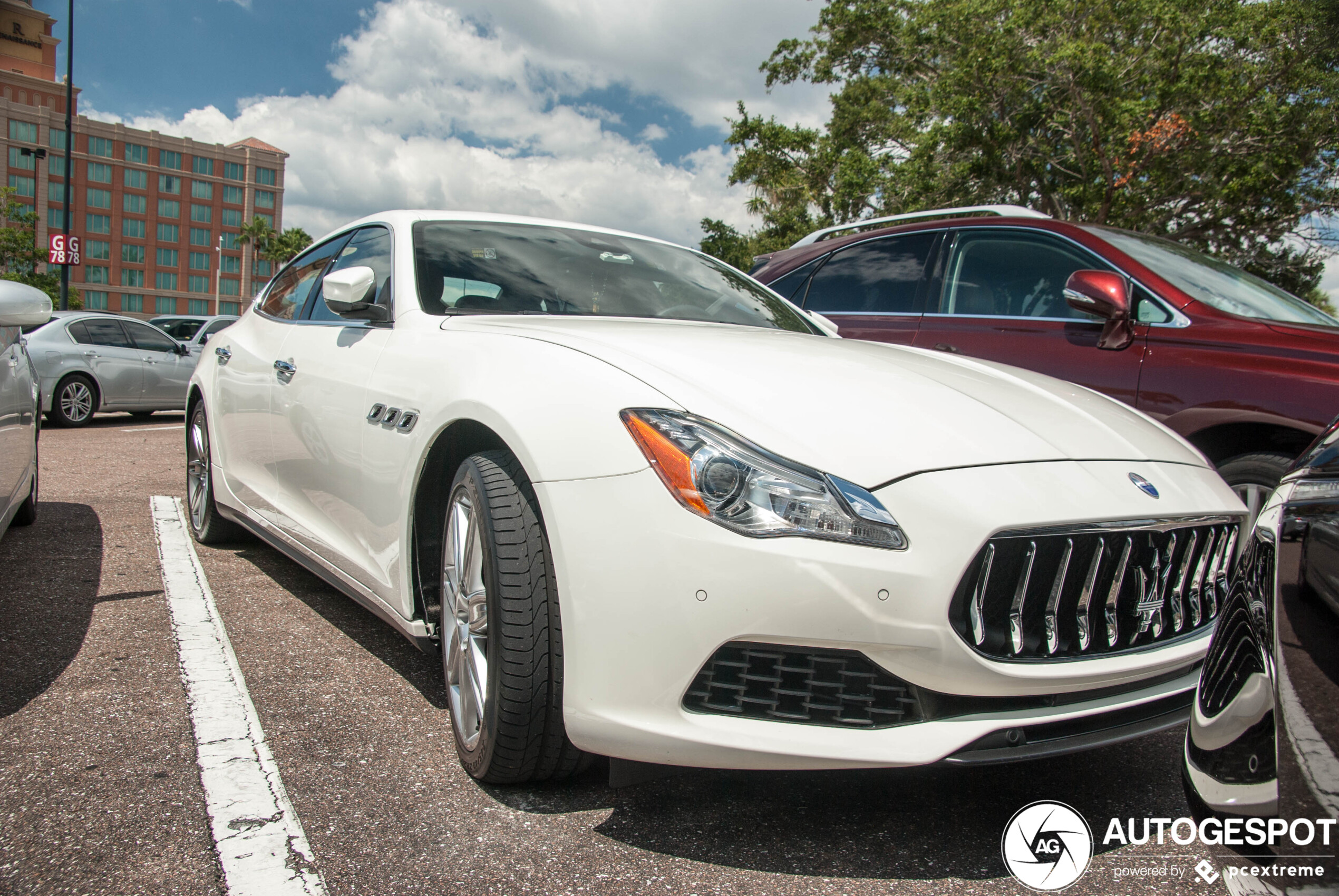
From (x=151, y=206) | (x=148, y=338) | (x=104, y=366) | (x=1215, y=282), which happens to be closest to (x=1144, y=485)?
(x=1215, y=282)

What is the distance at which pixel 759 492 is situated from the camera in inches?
69.1

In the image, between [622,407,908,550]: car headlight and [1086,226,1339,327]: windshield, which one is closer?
[622,407,908,550]: car headlight

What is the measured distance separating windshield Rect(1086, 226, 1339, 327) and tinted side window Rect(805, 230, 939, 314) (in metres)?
0.84

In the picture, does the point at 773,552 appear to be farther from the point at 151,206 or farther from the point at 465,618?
the point at 151,206

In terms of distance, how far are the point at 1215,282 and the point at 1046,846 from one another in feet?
10.0

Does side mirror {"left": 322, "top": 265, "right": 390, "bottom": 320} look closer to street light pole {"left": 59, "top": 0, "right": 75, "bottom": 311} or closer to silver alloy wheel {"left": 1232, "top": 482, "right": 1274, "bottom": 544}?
silver alloy wheel {"left": 1232, "top": 482, "right": 1274, "bottom": 544}

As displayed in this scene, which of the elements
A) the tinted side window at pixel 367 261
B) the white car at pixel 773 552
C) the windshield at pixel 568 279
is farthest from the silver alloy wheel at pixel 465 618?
the tinted side window at pixel 367 261

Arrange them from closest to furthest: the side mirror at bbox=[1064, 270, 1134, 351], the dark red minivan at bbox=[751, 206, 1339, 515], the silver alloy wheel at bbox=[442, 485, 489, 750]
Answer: the silver alloy wheel at bbox=[442, 485, 489, 750] → the dark red minivan at bbox=[751, 206, 1339, 515] → the side mirror at bbox=[1064, 270, 1134, 351]

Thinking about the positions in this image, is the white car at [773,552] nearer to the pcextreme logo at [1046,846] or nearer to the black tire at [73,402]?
the pcextreme logo at [1046,846]

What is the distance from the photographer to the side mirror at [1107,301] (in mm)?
3684

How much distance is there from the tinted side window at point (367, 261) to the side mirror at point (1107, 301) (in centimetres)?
259

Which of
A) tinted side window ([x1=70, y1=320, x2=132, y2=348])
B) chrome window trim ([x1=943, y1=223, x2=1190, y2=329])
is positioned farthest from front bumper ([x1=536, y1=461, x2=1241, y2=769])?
tinted side window ([x1=70, y1=320, x2=132, y2=348])

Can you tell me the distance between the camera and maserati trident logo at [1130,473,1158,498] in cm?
201

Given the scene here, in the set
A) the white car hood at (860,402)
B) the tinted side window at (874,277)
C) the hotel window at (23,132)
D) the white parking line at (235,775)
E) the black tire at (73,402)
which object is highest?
the hotel window at (23,132)
